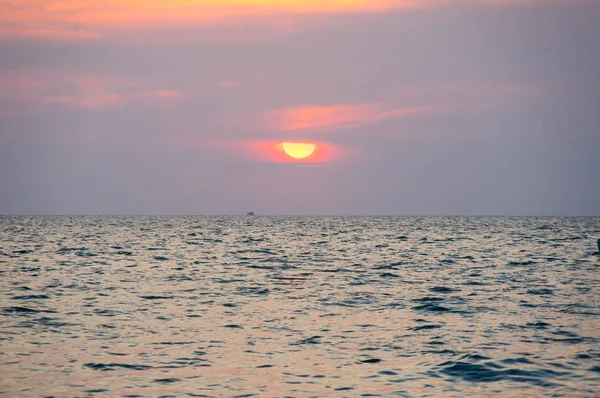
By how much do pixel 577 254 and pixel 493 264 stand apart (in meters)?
18.5

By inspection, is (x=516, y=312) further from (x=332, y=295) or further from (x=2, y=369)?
(x=2, y=369)

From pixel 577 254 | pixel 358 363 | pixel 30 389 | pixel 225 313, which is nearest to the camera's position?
pixel 30 389

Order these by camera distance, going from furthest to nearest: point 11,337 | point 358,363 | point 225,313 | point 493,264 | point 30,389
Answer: point 493,264 → point 225,313 → point 11,337 → point 358,363 → point 30,389

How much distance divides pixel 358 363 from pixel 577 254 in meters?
58.8

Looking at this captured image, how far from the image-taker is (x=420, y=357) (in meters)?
20.8

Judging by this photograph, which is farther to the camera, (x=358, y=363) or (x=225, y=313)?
(x=225, y=313)

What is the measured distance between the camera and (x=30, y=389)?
16609 mm

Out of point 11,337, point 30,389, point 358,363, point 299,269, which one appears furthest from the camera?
point 299,269

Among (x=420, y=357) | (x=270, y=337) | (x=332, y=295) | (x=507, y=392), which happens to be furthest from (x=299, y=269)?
(x=507, y=392)

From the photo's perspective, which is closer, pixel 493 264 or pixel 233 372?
pixel 233 372

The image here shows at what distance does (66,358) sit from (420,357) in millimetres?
10190

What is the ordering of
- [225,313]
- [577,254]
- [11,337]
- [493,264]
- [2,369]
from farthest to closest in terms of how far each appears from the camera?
[577,254]
[493,264]
[225,313]
[11,337]
[2,369]

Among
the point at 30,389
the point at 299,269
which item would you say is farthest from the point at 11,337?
the point at 299,269

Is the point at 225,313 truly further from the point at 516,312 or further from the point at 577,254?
the point at 577,254
